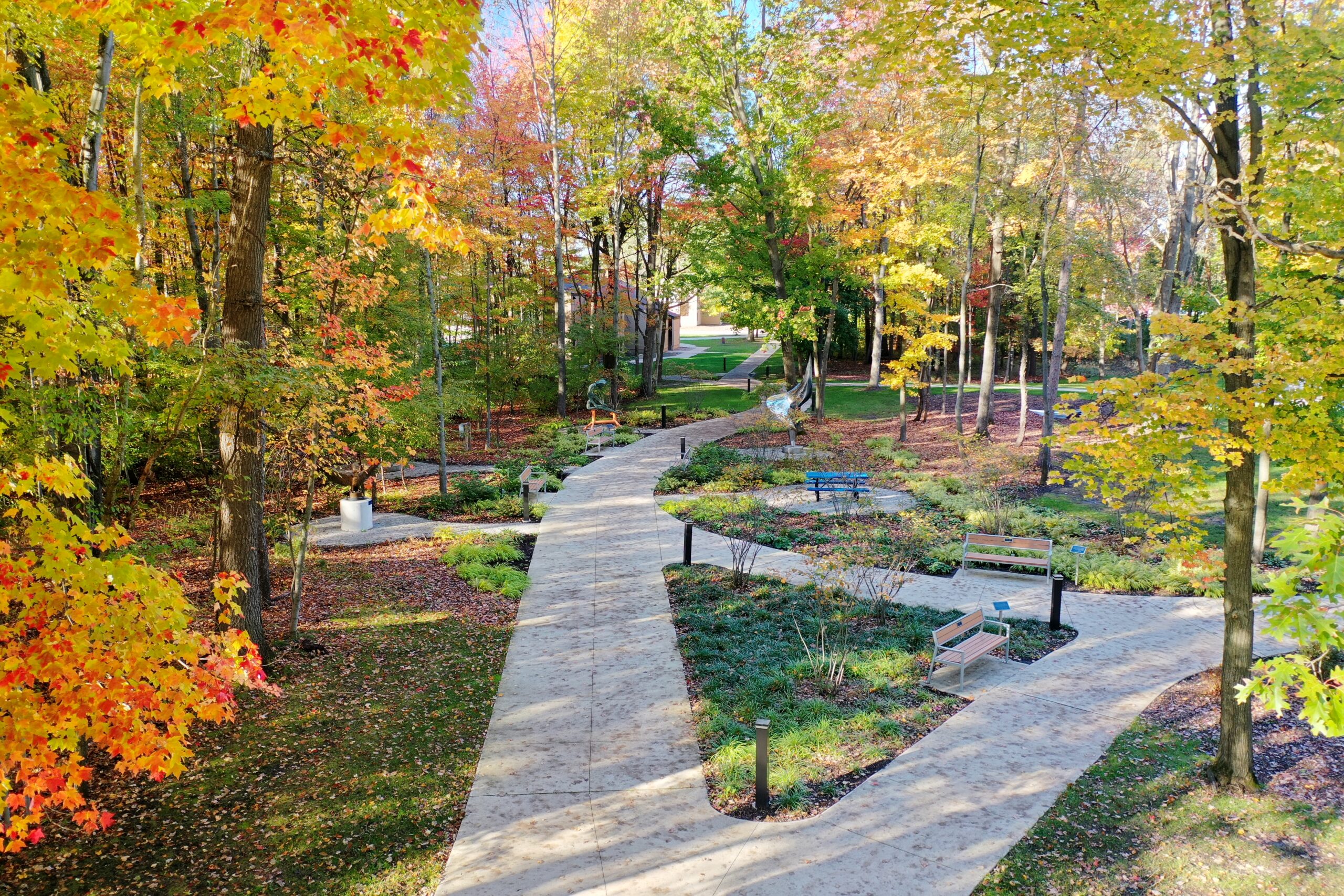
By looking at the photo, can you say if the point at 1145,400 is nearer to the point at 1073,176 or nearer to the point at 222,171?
the point at 1073,176

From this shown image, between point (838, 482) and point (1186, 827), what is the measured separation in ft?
36.6

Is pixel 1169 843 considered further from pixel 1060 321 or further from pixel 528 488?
pixel 1060 321

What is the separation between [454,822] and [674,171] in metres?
29.1

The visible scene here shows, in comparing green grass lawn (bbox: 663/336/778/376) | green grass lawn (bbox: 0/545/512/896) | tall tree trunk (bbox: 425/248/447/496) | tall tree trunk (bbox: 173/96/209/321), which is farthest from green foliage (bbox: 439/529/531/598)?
green grass lawn (bbox: 663/336/778/376)

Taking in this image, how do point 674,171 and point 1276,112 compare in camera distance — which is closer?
point 1276,112

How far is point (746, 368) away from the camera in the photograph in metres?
46.9

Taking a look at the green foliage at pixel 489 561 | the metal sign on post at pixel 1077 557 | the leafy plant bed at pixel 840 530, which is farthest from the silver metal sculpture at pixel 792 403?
the metal sign on post at pixel 1077 557

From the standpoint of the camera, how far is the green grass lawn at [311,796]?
530 cm

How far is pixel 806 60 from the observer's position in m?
20.4

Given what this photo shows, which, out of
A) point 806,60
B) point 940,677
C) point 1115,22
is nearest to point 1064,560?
point 940,677

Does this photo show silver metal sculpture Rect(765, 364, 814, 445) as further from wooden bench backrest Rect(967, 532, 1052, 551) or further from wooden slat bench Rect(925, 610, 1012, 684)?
wooden slat bench Rect(925, 610, 1012, 684)

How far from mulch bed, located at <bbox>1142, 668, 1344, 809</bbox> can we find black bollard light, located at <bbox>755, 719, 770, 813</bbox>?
4271 millimetres

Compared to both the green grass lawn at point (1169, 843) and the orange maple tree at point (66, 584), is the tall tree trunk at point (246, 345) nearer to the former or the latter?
the orange maple tree at point (66, 584)

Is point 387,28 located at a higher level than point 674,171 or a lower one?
lower
